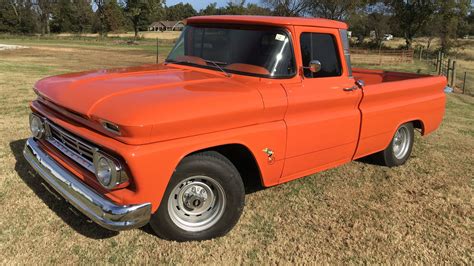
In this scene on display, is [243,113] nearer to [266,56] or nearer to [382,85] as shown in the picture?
Result: [266,56]

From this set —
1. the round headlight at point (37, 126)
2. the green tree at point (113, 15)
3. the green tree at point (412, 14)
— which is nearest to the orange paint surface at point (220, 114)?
the round headlight at point (37, 126)

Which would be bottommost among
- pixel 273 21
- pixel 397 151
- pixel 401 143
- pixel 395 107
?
pixel 397 151

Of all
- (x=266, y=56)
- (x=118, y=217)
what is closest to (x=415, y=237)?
(x=266, y=56)

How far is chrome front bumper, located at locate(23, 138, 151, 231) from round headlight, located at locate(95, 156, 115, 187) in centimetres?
15

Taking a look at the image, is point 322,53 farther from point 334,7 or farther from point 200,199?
point 334,7

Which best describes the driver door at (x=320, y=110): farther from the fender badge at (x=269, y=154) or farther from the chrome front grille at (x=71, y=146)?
the chrome front grille at (x=71, y=146)

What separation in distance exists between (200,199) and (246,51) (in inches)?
55.8

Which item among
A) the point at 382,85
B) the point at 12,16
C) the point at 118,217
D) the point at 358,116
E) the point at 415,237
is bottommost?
the point at 415,237

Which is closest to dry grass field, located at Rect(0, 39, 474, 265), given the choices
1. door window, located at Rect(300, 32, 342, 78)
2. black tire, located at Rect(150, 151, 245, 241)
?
black tire, located at Rect(150, 151, 245, 241)

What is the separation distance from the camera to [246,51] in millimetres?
3945

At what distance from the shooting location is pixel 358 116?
438cm

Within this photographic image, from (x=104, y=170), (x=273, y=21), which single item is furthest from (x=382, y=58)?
(x=104, y=170)

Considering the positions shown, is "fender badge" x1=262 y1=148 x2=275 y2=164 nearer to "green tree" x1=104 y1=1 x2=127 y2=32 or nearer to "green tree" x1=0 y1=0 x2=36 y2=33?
"green tree" x1=104 y1=1 x2=127 y2=32

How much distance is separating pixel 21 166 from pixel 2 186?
21.9 inches
